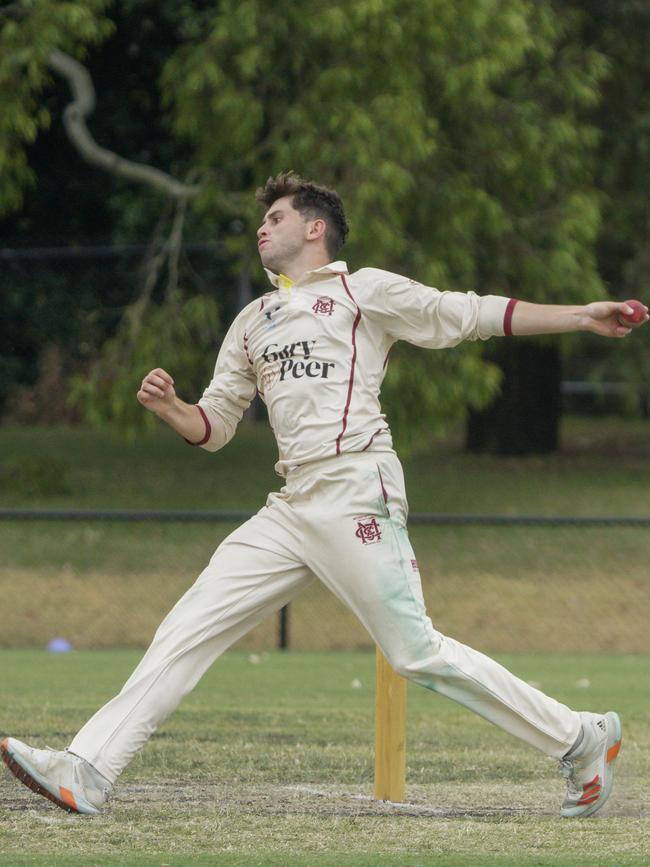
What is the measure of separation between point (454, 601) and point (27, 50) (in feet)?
22.0

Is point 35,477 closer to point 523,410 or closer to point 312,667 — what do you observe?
point 523,410

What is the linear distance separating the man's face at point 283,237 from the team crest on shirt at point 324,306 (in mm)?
241

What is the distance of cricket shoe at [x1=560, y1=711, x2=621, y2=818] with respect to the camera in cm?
553

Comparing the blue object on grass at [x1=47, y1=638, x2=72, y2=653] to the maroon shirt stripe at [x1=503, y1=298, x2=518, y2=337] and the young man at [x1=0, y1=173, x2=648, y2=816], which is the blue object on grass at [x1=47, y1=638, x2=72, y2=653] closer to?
the young man at [x1=0, y1=173, x2=648, y2=816]

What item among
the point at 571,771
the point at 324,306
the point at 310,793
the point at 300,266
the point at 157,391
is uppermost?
the point at 300,266

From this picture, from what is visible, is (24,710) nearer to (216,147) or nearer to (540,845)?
(540,845)

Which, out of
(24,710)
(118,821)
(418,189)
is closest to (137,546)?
(418,189)

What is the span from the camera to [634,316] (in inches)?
208

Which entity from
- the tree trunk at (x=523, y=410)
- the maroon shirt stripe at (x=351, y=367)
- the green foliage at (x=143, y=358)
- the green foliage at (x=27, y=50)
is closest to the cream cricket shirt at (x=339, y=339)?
the maroon shirt stripe at (x=351, y=367)

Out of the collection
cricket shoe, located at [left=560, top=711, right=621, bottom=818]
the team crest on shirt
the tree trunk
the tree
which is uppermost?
the tree

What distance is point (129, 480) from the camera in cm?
2177

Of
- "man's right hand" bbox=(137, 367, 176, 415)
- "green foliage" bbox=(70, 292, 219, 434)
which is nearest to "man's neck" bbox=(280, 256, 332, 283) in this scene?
"man's right hand" bbox=(137, 367, 176, 415)

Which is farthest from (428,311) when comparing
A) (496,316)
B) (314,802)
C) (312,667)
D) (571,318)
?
(312,667)

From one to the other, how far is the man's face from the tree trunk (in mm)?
17970
